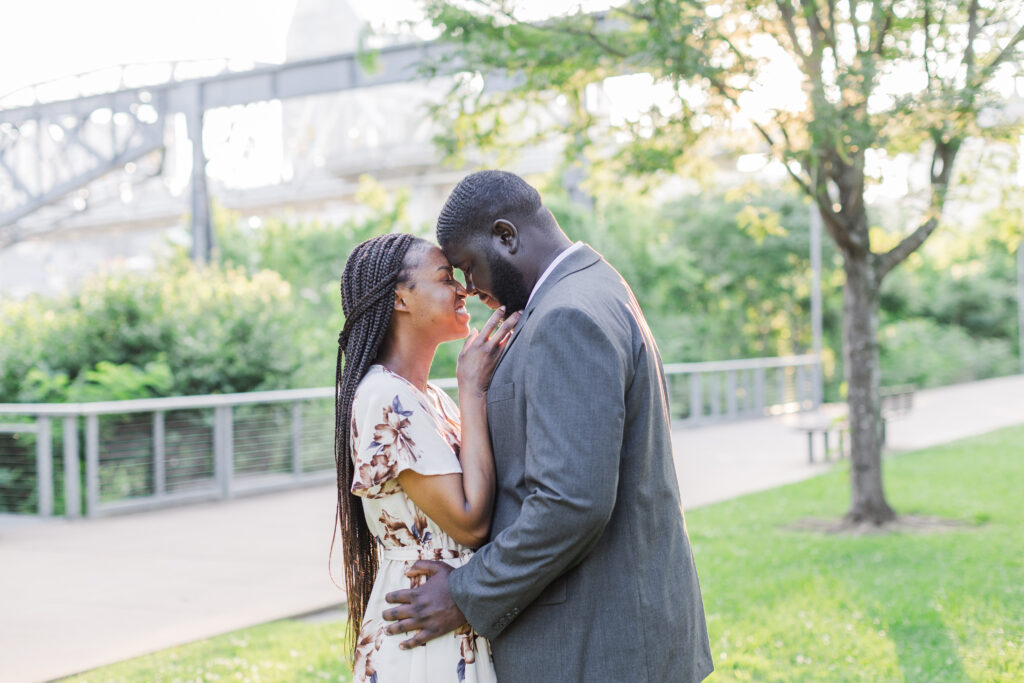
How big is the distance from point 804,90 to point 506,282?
5461 mm

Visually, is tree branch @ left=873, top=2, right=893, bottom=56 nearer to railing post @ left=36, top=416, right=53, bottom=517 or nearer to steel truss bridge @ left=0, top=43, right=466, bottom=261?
railing post @ left=36, top=416, right=53, bottom=517

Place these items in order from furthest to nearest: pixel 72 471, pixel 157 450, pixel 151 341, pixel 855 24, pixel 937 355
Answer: pixel 937 355
pixel 151 341
pixel 157 450
pixel 72 471
pixel 855 24

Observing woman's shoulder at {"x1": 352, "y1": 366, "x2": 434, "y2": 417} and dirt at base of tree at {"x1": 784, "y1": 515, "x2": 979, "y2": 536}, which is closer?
woman's shoulder at {"x1": 352, "y1": 366, "x2": 434, "y2": 417}

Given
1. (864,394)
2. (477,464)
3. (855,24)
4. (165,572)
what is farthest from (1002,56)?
(165,572)

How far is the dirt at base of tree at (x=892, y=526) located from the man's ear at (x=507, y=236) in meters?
6.95

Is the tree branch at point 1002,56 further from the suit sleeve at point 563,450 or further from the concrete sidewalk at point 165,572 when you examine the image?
the suit sleeve at point 563,450

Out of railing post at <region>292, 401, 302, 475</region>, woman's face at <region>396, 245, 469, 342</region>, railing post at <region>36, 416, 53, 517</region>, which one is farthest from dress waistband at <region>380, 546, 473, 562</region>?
railing post at <region>292, 401, 302, 475</region>

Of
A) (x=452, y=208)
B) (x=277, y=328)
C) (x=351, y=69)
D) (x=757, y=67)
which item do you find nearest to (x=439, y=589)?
(x=452, y=208)

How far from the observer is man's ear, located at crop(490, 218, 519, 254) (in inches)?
99.1

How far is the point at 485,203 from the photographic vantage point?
251 cm

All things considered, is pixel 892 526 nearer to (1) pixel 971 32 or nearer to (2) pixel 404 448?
(1) pixel 971 32

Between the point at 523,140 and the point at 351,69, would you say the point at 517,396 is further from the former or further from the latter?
the point at 351,69

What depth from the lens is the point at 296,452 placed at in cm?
1248

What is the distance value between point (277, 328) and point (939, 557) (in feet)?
30.2
